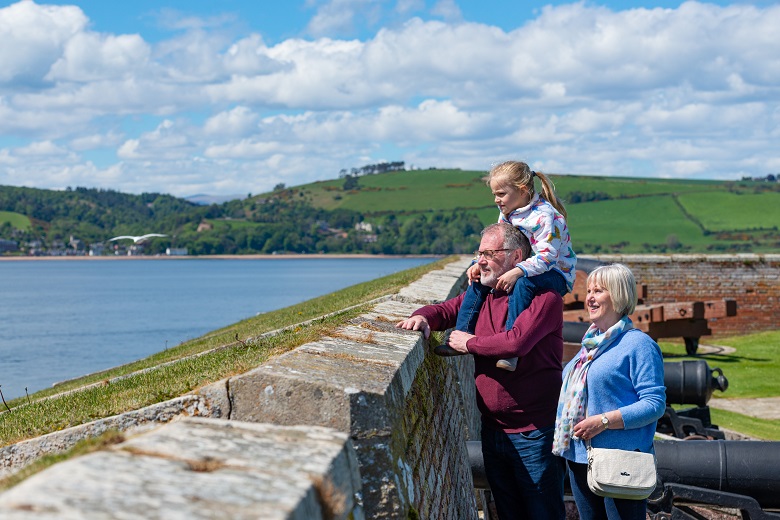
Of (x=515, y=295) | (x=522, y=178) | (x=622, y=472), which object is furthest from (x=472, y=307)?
(x=622, y=472)

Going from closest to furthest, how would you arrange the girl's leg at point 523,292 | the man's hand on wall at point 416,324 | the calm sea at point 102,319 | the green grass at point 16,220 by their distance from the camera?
the girl's leg at point 523,292
the man's hand on wall at point 416,324
the calm sea at point 102,319
the green grass at point 16,220

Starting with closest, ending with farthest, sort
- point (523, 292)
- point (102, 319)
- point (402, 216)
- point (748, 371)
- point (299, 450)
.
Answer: point (299, 450), point (523, 292), point (748, 371), point (102, 319), point (402, 216)

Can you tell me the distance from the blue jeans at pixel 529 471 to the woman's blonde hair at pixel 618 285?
1.97 feet

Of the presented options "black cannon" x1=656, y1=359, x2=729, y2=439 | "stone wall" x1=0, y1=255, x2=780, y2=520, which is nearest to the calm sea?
"black cannon" x1=656, y1=359, x2=729, y2=439

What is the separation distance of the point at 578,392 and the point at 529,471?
456 millimetres

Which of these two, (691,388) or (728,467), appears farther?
(691,388)

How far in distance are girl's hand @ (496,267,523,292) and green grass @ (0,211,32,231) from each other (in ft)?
431

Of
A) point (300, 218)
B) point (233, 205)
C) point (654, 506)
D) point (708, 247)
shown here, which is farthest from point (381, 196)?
point (654, 506)

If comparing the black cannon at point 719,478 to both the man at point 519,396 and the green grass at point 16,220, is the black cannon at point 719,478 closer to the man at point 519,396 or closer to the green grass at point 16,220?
the man at point 519,396

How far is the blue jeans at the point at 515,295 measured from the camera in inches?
150

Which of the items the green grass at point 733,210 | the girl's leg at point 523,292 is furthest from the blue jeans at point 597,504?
the green grass at point 733,210

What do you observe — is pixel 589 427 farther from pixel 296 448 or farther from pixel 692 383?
pixel 692 383

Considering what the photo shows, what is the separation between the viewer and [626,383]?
359 cm

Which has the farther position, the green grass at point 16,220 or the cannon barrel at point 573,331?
the green grass at point 16,220
